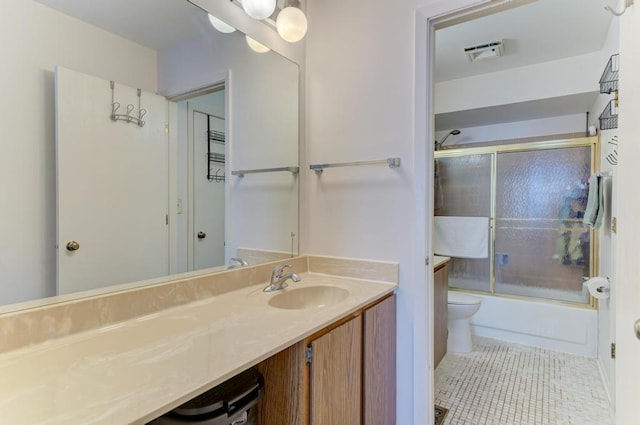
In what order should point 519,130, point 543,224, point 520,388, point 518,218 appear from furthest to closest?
point 519,130 < point 518,218 < point 543,224 < point 520,388

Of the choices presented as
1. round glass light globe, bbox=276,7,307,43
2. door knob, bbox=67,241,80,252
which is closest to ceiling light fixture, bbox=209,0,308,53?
round glass light globe, bbox=276,7,307,43

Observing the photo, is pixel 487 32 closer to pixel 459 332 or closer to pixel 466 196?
pixel 466 196

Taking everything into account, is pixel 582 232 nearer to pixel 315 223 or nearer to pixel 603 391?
pixel 603 391

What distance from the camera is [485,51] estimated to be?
7.98ft

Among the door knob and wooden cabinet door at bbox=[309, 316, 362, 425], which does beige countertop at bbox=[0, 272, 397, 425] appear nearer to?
wooden cabinet door at bbox=[309, 316, 362, 425]

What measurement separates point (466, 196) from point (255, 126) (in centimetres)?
250

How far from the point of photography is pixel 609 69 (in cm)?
173

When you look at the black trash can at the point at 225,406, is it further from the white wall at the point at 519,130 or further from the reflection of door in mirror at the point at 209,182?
the white wall at the point at 519,130

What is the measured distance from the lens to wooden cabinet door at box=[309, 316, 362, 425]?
1029 millimetres

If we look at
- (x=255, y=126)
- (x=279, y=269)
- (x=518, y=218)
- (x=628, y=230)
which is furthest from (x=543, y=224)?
(x=255, y=126)

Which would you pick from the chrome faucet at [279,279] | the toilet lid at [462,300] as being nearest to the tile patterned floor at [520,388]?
the toilet lid at [462,300]

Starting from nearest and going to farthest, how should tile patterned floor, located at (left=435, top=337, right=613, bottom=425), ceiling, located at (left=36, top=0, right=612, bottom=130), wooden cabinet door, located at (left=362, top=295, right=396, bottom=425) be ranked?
ceiling, located at (left=36, top=0, right=612, bottom=130) < wooden cabinet door, located at (left=362, top=295, right=396, bottom=425) < tile patterned floor, located at (left=435, top=337, right=613, bottom=425)

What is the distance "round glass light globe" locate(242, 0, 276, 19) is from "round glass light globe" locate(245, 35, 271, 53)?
11cm

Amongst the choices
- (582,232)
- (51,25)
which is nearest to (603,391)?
(582,232)
